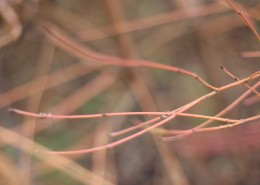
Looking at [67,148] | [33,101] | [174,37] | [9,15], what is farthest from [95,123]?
[9,15]

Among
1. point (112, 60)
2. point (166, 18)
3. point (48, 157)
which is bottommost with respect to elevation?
point (48, 157)

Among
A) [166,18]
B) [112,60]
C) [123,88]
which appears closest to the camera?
[112,60]

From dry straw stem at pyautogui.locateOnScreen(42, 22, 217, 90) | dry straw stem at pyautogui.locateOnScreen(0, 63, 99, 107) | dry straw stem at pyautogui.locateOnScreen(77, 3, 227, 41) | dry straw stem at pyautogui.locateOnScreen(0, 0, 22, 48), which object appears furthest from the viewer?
dry straw stem at pyautogui.locateOnScreen(0, 63, 99, 107)

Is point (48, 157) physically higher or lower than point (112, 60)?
lower

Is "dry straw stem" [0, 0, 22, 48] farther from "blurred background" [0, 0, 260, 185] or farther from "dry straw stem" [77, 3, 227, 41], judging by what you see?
"dry straw stem" [77, 3, 227, 41]

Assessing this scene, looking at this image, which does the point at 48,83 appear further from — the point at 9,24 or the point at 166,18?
the point at 166,18

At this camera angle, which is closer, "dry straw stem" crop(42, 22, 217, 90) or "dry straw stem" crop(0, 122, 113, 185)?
"dry straw stem" crop(42, 22, 217, 90)

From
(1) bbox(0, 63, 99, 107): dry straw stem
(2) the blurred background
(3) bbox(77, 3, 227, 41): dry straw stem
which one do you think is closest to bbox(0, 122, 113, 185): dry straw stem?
(2) the blurred background

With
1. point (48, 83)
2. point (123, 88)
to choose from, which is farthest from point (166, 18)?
point (48, 83)

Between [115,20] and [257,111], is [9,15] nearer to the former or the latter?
[115,20]
